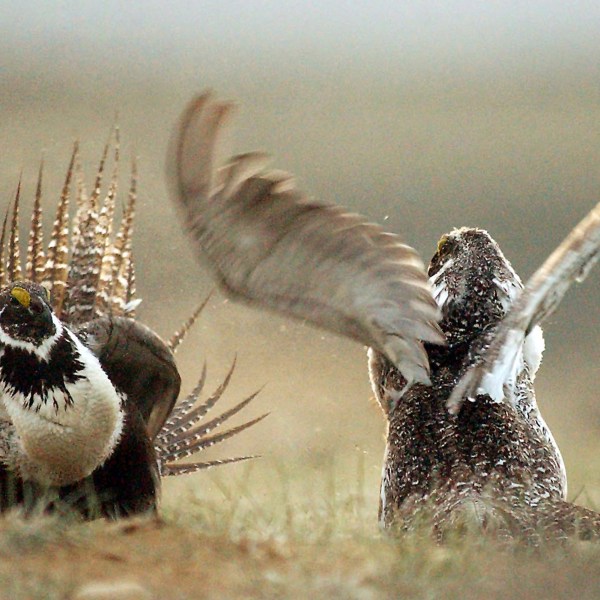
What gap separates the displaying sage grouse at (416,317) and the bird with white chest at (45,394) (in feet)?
2.44

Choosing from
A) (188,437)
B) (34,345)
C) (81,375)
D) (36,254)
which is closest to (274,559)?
(81,375)

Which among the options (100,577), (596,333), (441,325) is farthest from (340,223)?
(596,333)

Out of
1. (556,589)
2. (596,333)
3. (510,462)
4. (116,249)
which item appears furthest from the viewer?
(596,333)

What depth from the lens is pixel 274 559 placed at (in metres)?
3.72

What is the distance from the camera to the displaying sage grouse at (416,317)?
3.88 meters

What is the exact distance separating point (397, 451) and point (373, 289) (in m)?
0.68

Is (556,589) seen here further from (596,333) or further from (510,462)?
(596,333)

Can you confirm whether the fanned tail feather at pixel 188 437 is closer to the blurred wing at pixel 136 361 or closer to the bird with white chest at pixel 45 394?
the blurred wing at pixel 136 361

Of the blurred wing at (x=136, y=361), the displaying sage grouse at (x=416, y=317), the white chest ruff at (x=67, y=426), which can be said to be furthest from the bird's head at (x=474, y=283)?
the white chest ruff at (x=67, y=426)

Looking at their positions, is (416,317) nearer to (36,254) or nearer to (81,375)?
(81,375)

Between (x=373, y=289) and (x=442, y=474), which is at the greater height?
(x=373, y=289)

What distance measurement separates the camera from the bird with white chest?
4461 mm

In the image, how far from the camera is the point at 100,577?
136 inches

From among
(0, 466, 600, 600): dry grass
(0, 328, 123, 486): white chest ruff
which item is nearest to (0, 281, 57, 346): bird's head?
(0, 328, 123, 486): white chest ruff
